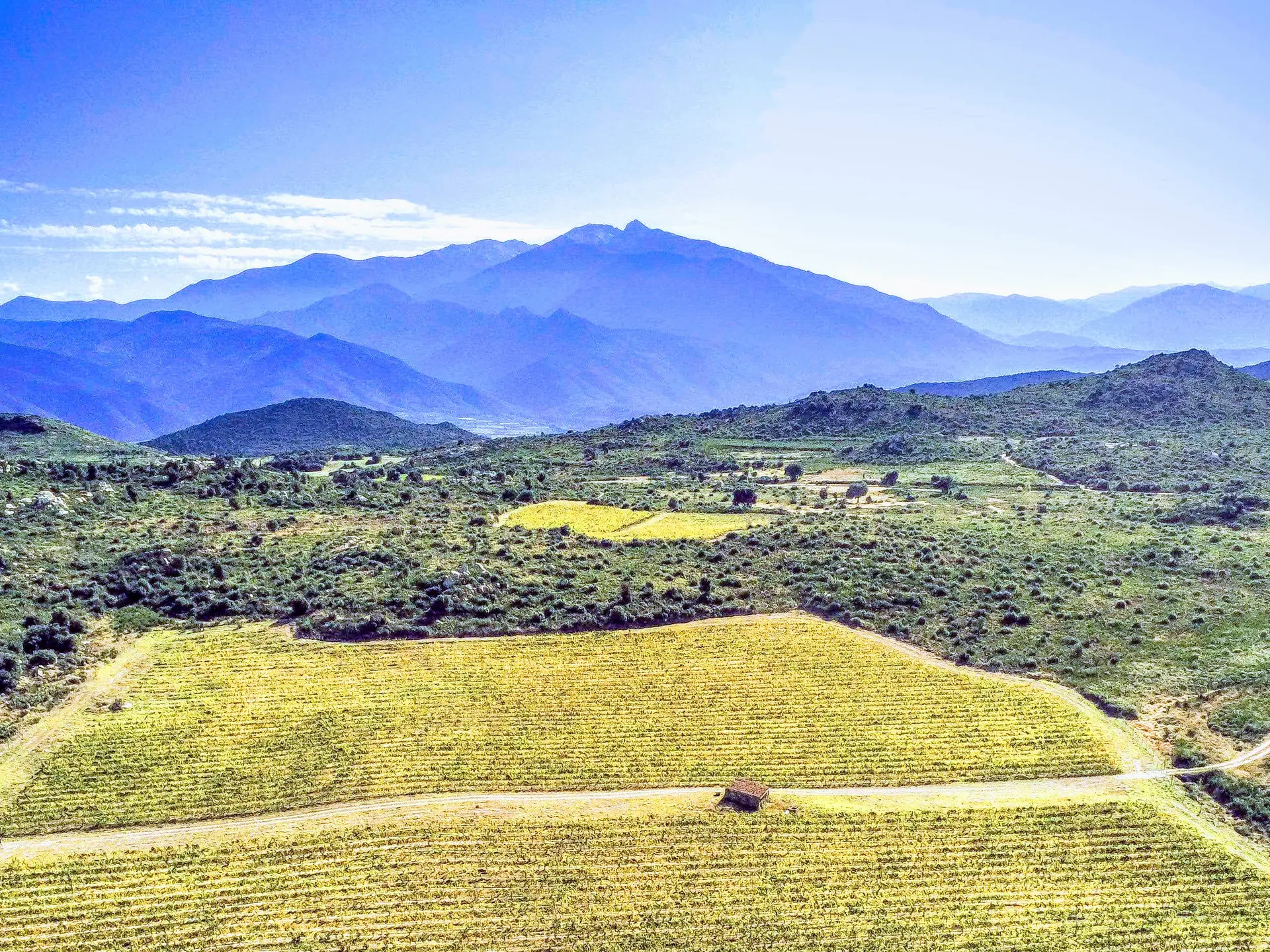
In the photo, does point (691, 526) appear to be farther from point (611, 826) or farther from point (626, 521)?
point (611, 826)

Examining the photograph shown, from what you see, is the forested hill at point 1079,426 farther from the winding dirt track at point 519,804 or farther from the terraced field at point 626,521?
the winding dirt track at point 519,804

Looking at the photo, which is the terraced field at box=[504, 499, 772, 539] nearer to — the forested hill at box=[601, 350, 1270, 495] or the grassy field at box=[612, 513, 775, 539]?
the grassy field at box=[612, 513, 775, 539]

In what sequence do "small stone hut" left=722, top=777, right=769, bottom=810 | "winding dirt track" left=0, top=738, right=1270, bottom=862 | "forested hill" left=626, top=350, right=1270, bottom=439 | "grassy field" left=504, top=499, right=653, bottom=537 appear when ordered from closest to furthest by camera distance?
"winding dirt track" left=0, top=738, right=1270, bottom=862, "small stone hut" left=722, top=777, right=769, bottom=810, "grassy field" left=504, top=499, right=653, bottom=537, "forested hill" left=626, top=350, right=1270, bottom=439

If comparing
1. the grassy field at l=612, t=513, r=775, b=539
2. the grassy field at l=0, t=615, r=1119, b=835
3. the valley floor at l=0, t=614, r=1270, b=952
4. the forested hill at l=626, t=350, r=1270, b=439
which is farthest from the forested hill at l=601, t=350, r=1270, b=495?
the valley floor at l=0, t=614, r=1270, b=952

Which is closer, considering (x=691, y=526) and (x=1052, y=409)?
(x=691, y=526)

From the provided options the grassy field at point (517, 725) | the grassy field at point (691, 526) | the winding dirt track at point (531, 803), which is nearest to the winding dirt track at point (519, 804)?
the winding dirt track at point (531, 803)

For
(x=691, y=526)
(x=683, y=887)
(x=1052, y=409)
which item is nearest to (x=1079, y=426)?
(x=1052, y=409)
